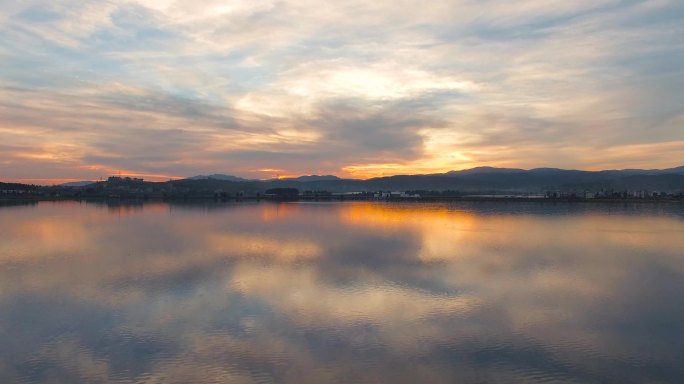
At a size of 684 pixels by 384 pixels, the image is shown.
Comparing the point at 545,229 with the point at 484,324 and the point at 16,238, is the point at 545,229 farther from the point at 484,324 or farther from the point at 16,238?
the point at 16,238

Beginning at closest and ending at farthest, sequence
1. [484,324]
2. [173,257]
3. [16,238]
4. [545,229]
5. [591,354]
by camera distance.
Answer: [591,354]
[484,324]
[173,257]
[16,238]
[545,229]

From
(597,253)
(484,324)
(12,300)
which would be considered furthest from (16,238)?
(597,253)

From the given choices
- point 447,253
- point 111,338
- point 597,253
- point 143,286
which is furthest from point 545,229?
point 111,338

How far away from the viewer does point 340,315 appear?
12039mm

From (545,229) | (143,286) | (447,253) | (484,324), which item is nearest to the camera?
(484,324)

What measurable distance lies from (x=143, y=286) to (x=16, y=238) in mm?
19168

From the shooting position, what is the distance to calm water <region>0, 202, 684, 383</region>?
8.77m

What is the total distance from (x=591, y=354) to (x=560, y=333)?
1.24 meters

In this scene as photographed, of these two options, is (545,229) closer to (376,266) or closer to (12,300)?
(376,266)

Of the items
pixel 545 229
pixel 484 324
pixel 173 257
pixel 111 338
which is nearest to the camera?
pixel 111 338

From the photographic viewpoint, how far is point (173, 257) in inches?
845

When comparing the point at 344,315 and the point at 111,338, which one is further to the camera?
the point at 344,315

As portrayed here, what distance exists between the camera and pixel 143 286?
604 inches

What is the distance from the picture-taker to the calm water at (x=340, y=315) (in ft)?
28.8
